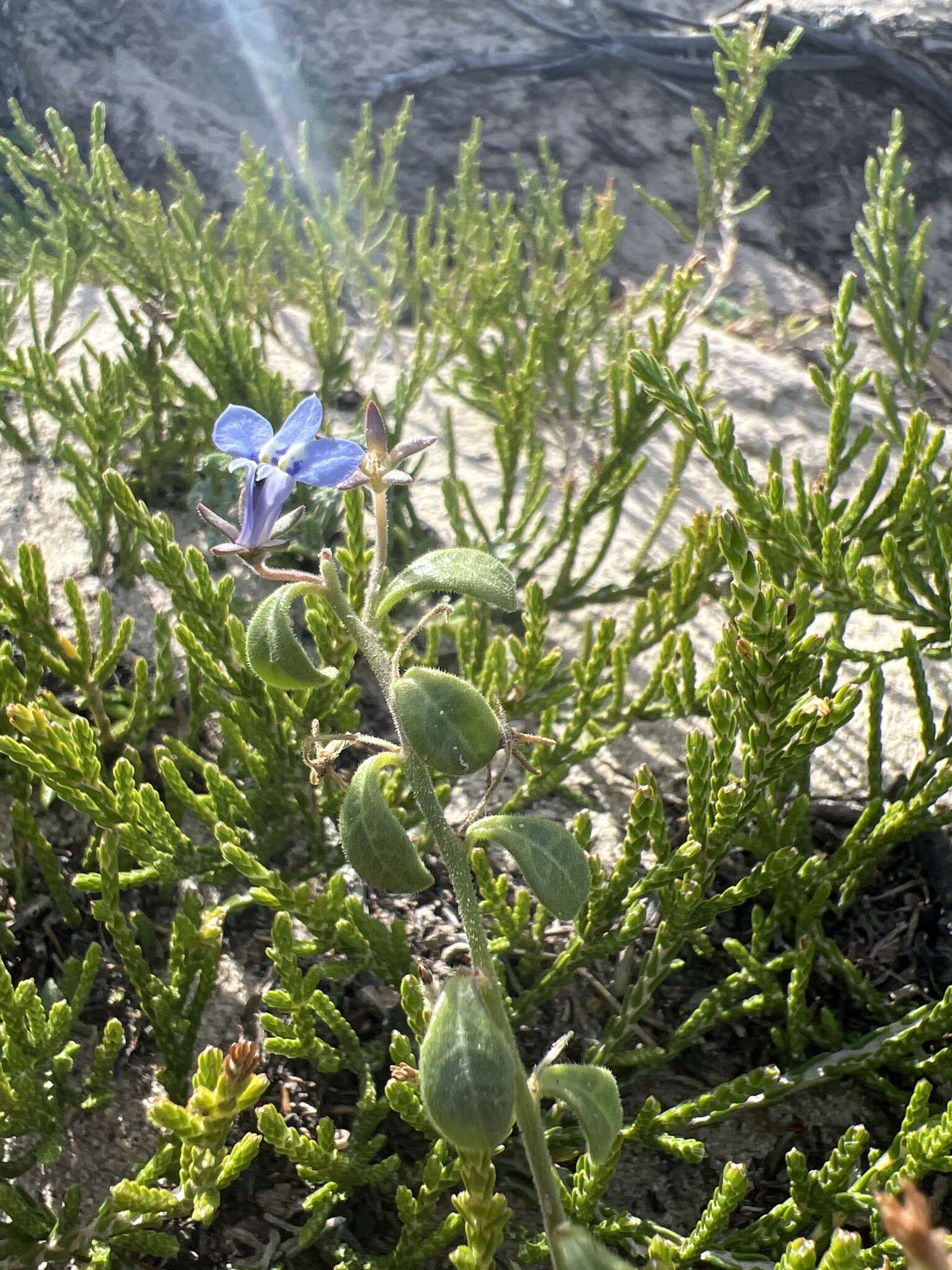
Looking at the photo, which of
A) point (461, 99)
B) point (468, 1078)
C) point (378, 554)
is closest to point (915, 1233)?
point (468, 1078)

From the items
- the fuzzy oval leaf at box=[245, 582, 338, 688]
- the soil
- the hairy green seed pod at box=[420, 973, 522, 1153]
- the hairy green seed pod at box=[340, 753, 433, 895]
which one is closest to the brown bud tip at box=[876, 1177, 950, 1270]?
the hairy green seed pod at box=[420, 973, 522, 1153]

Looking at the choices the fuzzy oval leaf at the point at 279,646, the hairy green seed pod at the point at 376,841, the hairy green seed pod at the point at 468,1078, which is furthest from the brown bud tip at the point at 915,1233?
the fuzzy oval leaf at the point at 279,646

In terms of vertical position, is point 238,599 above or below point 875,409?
below

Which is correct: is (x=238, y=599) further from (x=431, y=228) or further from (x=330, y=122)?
(x=330, y=122)

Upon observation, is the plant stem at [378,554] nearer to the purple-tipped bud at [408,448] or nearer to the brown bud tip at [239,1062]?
the purple-tipped bud at [408,448]

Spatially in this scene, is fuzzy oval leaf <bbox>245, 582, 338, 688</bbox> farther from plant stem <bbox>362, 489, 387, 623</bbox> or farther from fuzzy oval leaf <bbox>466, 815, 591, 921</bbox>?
fuzzy oval leaf <bbox>466, 815, 591, 921</bbox>

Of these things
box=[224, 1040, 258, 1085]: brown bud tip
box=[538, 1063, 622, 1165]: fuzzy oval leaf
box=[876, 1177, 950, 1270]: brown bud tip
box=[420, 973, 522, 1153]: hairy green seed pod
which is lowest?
box=[224, 1040, 258, 1085]: brown bud tip

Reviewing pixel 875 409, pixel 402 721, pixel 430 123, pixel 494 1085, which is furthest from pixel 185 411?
pixel 430 123
